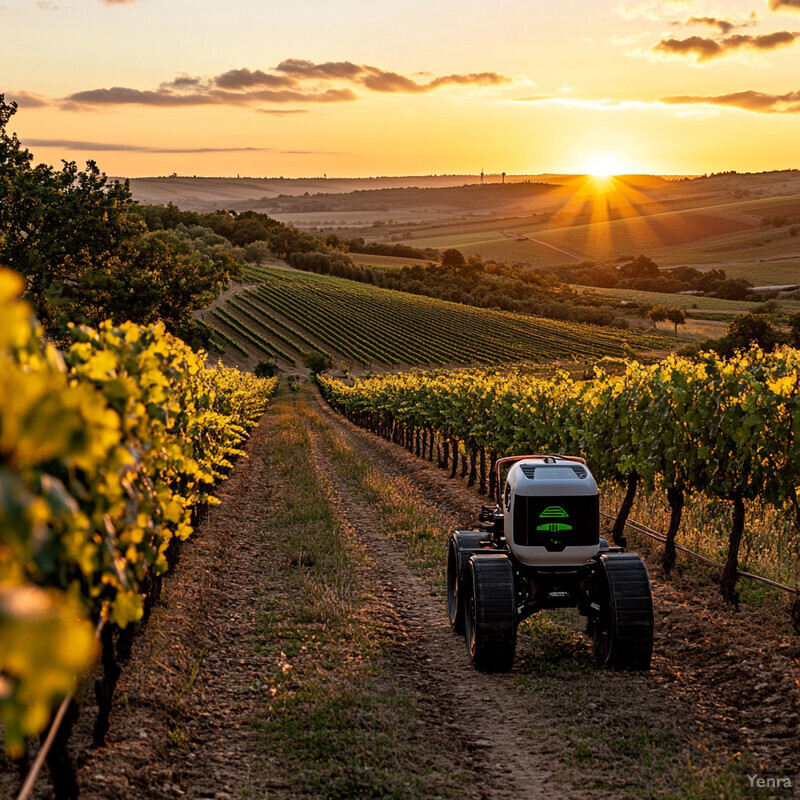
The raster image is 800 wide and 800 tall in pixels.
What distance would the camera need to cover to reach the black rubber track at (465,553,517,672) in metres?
7.32

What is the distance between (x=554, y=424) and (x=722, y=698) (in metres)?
8.97

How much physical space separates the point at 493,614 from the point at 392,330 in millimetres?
89863

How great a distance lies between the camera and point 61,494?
216cm

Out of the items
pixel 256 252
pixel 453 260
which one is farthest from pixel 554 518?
pixel 453 260

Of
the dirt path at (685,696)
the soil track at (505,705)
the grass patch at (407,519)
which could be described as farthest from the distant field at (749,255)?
the soil track at (505,705)

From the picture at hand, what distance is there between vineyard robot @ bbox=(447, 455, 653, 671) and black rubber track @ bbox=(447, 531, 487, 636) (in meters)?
0.07

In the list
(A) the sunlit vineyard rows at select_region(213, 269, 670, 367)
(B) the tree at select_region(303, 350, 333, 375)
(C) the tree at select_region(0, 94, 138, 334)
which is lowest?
(B) the tree at select_region(303, 350, 333, 375)

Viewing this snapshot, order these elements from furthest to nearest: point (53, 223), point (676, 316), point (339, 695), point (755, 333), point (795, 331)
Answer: point (676, 316), point (795, 331), point (755, 333), point (53, 223), point (339, 695)

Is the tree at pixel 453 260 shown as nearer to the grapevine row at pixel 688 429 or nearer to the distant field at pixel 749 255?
the distant field at pixel 749 255

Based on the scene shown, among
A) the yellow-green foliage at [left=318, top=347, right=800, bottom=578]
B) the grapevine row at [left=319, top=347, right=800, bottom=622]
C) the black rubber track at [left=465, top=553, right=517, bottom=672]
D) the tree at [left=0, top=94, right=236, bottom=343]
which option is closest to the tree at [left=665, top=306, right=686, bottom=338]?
the tree at [left=0, top=94, right=236, bottom=343]

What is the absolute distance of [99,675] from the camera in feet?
23.1

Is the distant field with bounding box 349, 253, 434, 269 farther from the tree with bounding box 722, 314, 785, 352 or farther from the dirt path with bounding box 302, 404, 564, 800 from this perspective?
the dirt path with bounding box 302, 404, 564, 800

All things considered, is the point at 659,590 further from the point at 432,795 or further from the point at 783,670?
the point at 432,795

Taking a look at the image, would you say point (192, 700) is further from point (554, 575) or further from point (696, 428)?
point (696, 428)
